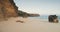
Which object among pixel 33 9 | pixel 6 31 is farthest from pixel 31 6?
pixel 6 31

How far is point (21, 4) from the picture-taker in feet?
5.56

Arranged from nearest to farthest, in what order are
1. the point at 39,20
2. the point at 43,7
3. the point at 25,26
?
the point at 25,26, the point at 43,7, the point at 39,20

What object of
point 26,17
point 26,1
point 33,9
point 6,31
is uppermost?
point 26,1

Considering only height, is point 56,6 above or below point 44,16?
above

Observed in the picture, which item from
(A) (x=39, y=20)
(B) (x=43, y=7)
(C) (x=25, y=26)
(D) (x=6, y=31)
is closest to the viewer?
(D) (x=6, y=31)

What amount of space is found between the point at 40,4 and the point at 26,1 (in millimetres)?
210

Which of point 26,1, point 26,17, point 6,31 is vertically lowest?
point 6,31

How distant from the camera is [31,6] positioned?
1592 mm

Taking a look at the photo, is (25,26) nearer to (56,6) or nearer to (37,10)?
(37,10)

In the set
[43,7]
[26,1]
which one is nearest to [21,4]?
[26,1]

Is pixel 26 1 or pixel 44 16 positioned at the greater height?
pixel 26 1

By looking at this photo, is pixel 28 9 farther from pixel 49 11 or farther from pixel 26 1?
pixel 49 11

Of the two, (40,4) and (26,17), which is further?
(26,17)

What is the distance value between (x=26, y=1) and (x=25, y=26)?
393 mm
